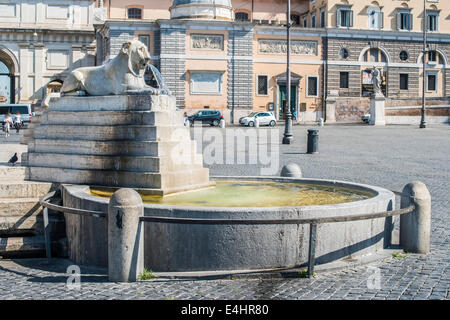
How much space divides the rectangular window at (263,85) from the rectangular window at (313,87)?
344 cm

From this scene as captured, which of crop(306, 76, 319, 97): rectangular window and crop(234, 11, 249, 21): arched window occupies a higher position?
crop(234, 11, 249, 21): arched window

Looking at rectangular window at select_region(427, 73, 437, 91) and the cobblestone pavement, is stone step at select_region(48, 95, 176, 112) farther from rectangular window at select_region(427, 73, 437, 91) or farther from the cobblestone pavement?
rectangular window at select_region(427, 73, 437, 91)

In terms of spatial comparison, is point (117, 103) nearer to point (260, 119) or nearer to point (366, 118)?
point (260, 119)

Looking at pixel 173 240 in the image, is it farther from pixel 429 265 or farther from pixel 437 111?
pixel 437 111

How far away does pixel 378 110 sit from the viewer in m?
39.9

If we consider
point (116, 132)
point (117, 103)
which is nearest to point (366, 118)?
point (117, 103)

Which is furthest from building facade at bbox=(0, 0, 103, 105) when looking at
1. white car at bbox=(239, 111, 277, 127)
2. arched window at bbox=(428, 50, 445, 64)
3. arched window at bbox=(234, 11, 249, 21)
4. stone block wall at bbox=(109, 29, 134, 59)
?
arched window at bbox=(428, 50, 445, 64)

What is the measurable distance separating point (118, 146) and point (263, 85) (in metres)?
36.8

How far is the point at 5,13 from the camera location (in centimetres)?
4734

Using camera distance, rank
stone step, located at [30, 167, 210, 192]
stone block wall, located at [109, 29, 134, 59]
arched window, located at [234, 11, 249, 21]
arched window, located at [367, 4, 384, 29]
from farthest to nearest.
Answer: arched window, located at [234, 11, 249, 21]
arched window, located at [367, 4, 384, 29]
stone block wall, located at [109, 29, 134, 59]
stone step, located at [30, 167, 210, 192]

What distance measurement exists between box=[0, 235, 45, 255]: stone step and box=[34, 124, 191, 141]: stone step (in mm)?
1649

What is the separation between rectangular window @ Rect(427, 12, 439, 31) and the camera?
48.2m

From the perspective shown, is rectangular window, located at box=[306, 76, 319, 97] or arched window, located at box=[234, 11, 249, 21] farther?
arched window, located at box=[234, 11, 249, 21]

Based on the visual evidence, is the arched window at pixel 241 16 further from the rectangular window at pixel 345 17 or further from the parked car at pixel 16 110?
the parked car at pixel 16 110
